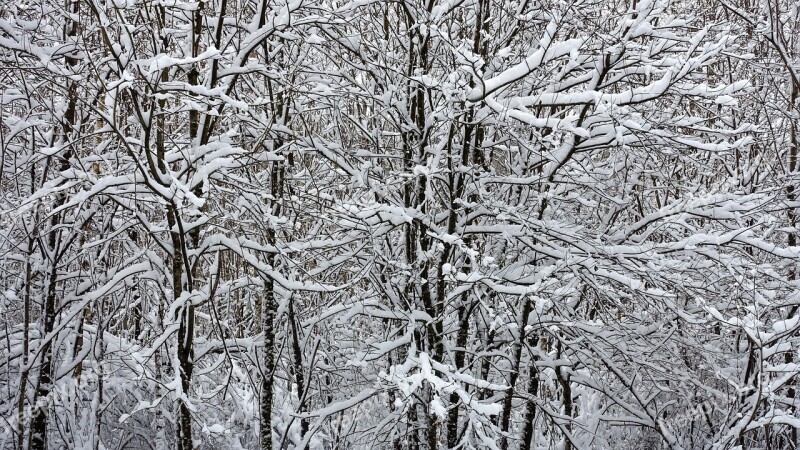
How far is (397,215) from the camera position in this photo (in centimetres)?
528

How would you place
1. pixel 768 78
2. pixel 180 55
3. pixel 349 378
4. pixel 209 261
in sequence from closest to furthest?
pixel 180 55 → pixel 349 378 → pixel 768 78 → pixel 209 261

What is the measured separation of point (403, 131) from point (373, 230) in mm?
1129

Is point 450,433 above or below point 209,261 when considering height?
below

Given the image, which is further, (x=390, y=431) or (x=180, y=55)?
(x=390, y=431)

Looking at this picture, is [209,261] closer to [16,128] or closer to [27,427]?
[27,427]

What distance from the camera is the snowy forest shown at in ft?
14.6

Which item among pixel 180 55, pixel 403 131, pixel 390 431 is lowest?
pixel 390 431

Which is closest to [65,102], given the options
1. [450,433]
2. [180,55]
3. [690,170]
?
[180,55]

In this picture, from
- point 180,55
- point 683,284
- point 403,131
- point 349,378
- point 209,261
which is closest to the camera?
point 180,55

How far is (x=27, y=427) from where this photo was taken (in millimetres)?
6133

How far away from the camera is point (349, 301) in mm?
5996

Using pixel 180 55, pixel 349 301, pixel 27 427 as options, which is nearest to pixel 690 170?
pixel 349 301

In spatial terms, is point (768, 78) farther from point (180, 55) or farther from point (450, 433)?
point (180, 55)

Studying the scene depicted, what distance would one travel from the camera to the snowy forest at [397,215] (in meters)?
4.46
